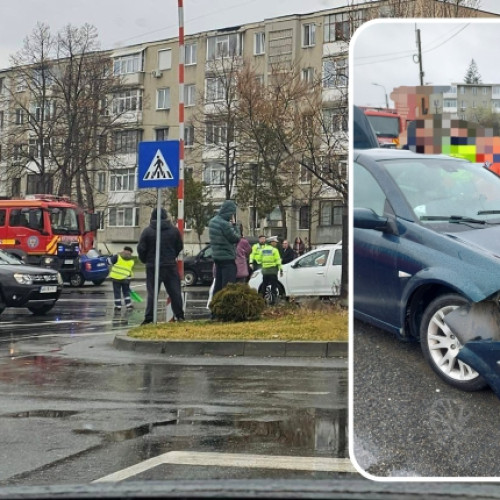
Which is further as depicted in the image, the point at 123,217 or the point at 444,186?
the point at 123,217

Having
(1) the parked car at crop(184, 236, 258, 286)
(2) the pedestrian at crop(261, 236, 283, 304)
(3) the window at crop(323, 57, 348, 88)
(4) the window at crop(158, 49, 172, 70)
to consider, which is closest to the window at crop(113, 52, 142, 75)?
(4) the window at crop(158, 49, 172, 70)

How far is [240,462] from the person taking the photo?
5.79 m

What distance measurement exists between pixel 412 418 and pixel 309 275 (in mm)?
20108

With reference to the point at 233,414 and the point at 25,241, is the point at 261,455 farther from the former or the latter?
the point at 25,241

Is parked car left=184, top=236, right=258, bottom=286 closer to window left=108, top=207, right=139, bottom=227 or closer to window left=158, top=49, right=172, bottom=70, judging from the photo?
window left=108, top=207, right=139, bottom=227

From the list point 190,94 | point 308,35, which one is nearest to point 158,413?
point 308,35

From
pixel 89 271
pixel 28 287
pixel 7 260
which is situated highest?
pixel 7 260

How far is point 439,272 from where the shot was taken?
1.85m

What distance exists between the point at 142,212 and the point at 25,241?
1468 inches

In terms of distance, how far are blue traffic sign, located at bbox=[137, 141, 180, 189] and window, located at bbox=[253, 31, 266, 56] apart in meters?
49.7

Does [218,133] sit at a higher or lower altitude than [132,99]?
lower

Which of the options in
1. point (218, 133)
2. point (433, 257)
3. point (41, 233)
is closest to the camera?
point (433, 257)

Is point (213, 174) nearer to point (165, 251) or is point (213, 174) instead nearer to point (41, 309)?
point (41, 309)

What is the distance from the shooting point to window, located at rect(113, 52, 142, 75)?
2773 inches
